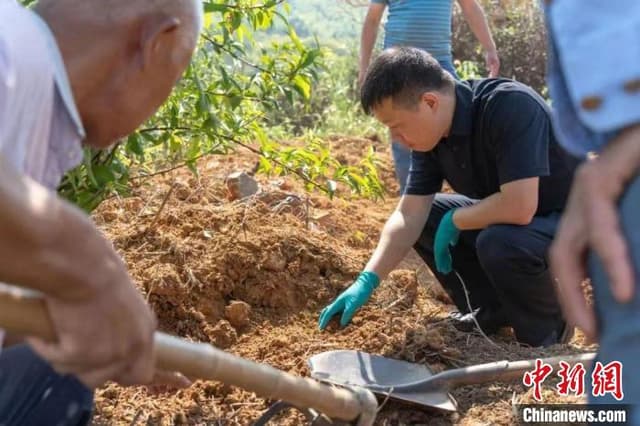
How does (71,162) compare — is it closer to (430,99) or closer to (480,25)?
(430,99)

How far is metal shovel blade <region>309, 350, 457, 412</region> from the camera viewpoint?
2432mm

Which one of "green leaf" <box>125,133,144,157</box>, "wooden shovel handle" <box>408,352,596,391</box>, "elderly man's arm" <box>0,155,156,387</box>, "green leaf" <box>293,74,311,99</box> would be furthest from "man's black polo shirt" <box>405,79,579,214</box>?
"elderly man's arm" <box>0,155,156,387</box>

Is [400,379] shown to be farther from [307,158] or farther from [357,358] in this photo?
[307,158]

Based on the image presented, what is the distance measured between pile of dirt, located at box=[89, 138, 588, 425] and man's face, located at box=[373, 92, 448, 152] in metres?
0.58

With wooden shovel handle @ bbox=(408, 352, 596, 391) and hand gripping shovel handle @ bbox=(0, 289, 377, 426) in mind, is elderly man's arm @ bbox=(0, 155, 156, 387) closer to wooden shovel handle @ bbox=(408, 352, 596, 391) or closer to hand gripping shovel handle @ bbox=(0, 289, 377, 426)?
hand gripping shovel handle @ bbox=(0, 289, 377, 426)

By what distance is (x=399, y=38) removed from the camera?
424cm

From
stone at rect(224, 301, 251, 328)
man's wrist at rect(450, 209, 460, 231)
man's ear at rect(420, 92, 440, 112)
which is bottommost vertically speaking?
stone at rect(224, 301, 251, 328)

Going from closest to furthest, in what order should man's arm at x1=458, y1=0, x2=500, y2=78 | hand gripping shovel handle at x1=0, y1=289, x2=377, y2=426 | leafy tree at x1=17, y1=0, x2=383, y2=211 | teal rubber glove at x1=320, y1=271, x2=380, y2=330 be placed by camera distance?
hand gripping shovel handle at x1=0, y1=289, x2=377, y2=426
leafy tree at x1=17, y1=0, x2=383, y2=211
teal rubber glove at x1=320, y1=271, x2=380, y2=330
man's arm at x1=458, y1=0, x2=500, y2=78

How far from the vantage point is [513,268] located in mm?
3041

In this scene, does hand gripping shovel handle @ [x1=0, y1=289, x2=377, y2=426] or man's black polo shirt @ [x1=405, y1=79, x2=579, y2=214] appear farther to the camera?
man's black polo shirt @ [x1=405, y1=79, x2=579, y2=214]

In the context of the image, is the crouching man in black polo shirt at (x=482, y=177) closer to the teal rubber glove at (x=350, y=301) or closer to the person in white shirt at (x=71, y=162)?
the teal rubber glove at (x=350, y=301)

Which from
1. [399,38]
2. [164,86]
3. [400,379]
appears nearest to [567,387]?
[400,379]

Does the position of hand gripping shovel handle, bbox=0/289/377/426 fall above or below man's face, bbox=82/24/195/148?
below

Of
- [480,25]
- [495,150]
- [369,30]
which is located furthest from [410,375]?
[480,25]
